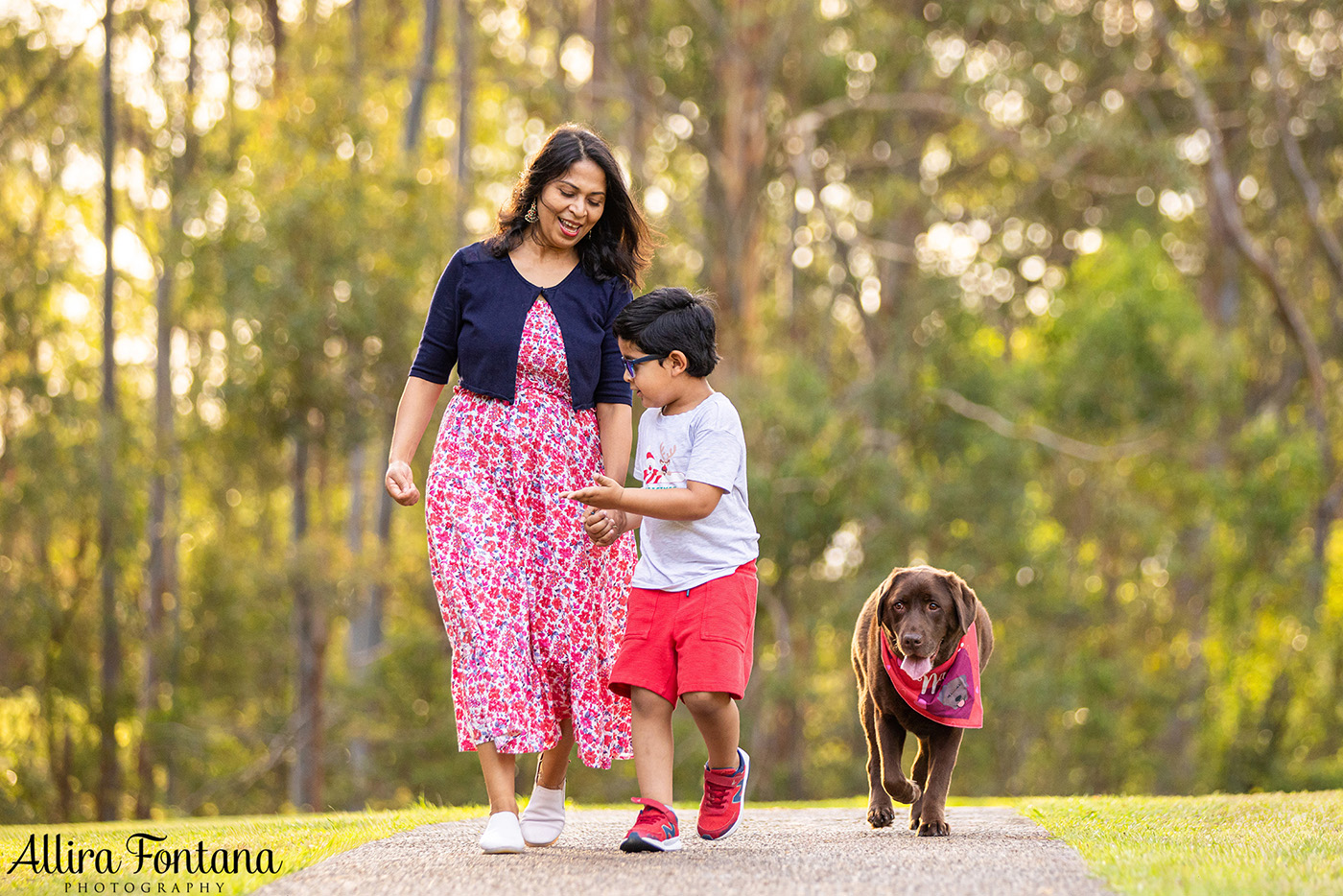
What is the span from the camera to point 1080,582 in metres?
25.5

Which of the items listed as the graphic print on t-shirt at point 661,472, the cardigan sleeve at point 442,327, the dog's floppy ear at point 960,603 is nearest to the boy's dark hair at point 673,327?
the graphic print on t-shirt at point 661,472

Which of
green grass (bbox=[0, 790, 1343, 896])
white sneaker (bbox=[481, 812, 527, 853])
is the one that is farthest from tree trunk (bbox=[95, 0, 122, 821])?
white sneaker (bbox=[481, 812, 527, 853])

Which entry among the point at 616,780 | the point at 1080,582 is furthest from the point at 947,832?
the point at 1080,582

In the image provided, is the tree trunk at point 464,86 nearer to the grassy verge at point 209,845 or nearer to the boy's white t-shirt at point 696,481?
the grassy verge at point 209,845

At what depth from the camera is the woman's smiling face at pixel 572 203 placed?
4.73m

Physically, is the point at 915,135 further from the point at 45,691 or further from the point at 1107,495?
the point at 45,691

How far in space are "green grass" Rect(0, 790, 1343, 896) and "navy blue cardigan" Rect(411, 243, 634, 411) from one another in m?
1.52

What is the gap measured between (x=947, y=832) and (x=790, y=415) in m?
12.8

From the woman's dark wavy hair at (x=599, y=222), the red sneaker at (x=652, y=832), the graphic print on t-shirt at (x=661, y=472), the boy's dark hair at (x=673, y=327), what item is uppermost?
the woman's dark wavy hair at (x=599, y=222)

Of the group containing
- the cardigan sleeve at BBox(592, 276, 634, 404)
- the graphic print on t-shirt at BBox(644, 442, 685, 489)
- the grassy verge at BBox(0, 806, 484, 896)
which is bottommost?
the grassy verge at BBox(0, 806, 484, 896)

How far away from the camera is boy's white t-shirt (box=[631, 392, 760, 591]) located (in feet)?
14.5

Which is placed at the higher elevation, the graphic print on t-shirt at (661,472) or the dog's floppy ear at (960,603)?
the graphic print on t-shirt at (661,472)

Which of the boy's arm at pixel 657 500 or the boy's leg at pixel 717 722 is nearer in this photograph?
the boy's arm at pixel 657 500

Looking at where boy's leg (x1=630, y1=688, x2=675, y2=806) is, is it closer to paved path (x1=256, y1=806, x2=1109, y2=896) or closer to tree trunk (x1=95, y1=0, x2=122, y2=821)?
paved path (x1=256, y1=806, x2=1109, y2=896)
